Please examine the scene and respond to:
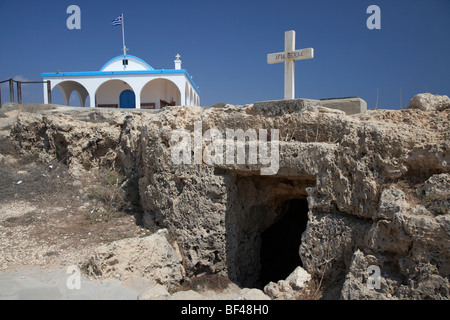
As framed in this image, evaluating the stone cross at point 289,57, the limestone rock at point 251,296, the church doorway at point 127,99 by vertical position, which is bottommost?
the limestone rock at point 251,296

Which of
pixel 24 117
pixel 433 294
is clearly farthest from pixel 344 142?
pixel 24 117

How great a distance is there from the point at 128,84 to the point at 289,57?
44.1 feet

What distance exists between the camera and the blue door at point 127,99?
18703 mm

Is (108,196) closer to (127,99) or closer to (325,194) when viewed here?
(325,194)

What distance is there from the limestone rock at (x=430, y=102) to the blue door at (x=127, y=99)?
1675 centimetres

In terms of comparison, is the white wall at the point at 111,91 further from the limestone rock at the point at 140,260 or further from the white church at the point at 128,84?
the limestone rock at the point at 140,260

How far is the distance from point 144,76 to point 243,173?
45.9 ft

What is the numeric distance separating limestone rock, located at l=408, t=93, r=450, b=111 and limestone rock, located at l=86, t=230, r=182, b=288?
4.00m

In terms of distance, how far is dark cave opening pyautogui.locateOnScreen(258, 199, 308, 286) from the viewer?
651 cm

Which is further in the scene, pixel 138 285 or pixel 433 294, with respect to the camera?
pixel 138 285

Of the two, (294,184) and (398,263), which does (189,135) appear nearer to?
(294,184)

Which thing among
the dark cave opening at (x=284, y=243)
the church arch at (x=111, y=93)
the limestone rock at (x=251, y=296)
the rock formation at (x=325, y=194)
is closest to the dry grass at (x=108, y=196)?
the rock formation at (x=325, y=194)
